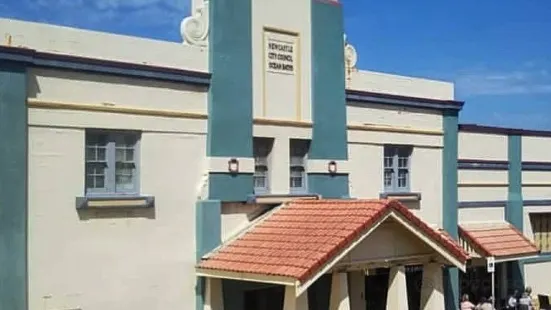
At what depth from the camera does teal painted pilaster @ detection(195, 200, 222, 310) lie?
615 inches

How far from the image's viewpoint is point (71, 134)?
45.8 ft

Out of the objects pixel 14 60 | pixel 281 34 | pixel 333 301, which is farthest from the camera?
pixel 281 34

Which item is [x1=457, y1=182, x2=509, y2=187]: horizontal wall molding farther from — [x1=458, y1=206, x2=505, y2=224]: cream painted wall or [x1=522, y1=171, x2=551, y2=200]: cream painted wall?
[x1=522, y1=171, x2=551, y2=200]: cream painted wall

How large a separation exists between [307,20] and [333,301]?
19.0 ft

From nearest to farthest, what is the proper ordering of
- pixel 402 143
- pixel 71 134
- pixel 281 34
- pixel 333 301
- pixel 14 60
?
pixel 14 60 → pixel 71 134 → pixel 333 301 → pixel 281 34 → pixel 402 143

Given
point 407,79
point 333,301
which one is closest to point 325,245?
point 333,301

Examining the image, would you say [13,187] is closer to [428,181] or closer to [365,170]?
[365,170]

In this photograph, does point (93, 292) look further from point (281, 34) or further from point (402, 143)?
point (402, 143)

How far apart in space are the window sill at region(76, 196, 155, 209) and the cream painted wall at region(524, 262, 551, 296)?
1289cm

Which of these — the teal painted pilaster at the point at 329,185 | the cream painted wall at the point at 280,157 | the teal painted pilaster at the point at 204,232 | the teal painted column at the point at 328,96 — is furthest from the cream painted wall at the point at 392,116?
the teal painted pilaster at the point at 204,232

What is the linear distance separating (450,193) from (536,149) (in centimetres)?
494

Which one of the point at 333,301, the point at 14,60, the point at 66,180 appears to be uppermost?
the point at 14,60

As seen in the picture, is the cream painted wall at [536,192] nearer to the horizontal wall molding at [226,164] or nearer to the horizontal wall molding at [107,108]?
the horizontal wall molding at [226,164]

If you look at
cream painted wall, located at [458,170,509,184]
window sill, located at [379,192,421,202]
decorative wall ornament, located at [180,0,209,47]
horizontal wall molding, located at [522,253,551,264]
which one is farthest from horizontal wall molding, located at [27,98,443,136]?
horizontal wall molding, located at [522,253,551,264]
